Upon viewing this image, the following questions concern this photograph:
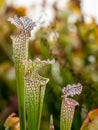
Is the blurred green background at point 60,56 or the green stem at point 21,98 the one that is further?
the blurred green background at point 60,56

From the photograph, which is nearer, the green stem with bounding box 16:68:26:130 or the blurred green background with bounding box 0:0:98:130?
the green stem with bounding box 16:68:26:130

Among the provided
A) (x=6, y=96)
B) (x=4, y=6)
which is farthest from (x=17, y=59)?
(x=4, y=6)

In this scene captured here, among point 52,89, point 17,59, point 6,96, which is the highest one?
point 17,59

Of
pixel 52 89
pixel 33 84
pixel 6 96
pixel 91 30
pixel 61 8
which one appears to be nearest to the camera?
pixel 33 84

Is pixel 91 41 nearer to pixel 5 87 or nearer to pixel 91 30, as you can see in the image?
pixel 91 30

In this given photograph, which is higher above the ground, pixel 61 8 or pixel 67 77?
pixel 61 8

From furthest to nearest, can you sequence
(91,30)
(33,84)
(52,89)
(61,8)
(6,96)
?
(61,8) < (91,30) < (6,96) < (52,89) < (33,84)

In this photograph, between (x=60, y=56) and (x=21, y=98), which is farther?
(x=60, y=56)

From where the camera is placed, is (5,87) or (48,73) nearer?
(48,73)
